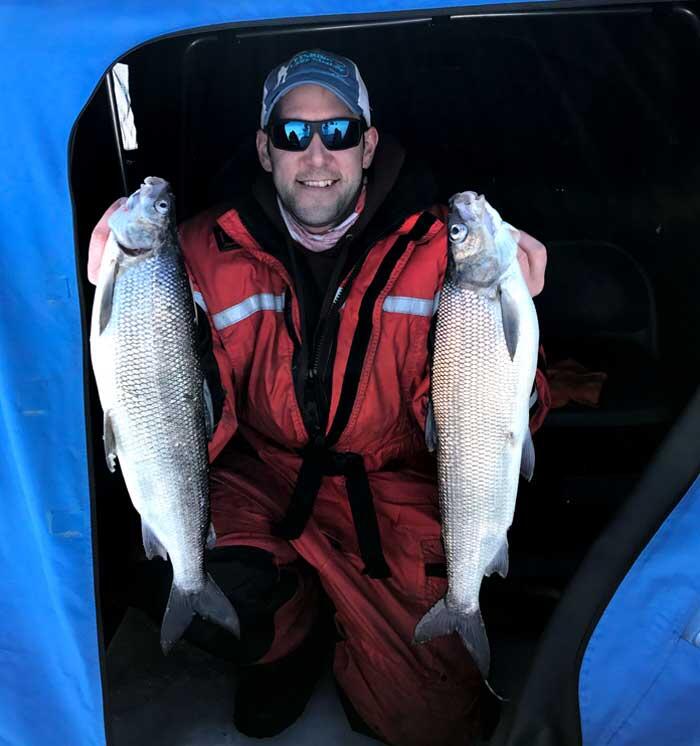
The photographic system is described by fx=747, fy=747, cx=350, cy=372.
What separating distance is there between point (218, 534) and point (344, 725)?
2.69 feet

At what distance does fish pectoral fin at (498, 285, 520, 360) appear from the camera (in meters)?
1.78

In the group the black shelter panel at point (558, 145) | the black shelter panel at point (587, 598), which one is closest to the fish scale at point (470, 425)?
the black shelter panel at point (587, 598)

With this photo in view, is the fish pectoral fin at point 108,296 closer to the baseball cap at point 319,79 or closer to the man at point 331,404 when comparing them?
the man at point 331,404

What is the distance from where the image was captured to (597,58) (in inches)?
136

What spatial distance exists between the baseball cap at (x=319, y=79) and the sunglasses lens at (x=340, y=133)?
0.73 feet

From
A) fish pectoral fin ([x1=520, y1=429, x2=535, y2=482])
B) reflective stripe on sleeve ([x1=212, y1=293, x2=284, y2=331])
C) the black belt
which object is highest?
reflective stripe on sleeve ([x1=212, y1=293, x2=284, y2=331])

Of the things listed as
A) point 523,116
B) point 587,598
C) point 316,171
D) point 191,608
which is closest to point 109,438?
point 191,608

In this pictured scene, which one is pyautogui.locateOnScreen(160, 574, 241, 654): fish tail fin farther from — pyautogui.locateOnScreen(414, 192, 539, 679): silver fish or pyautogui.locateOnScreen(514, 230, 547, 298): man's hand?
pyautogui.locateOnScreen(514, 230, 547, 298): man's hand

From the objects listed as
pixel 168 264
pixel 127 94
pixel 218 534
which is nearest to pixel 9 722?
pixel 218 534

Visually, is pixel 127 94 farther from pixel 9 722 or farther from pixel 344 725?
pixel 344 725

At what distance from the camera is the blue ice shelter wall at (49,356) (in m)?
1.71

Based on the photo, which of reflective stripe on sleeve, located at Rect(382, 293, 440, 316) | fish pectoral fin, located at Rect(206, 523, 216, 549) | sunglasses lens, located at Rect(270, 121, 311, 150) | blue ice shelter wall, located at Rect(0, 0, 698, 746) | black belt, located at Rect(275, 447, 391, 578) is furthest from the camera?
black belt, located at Rect(275, 447, 391, 578)

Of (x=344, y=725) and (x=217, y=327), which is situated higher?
(x=217, y=327)

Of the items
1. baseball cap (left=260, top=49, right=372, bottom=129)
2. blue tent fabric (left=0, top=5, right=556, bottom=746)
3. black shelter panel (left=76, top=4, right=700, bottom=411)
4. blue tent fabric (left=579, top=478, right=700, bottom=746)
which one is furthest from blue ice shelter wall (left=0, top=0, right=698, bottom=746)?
black shelter panel (left=76, top=4, right=700, bottom=411)
